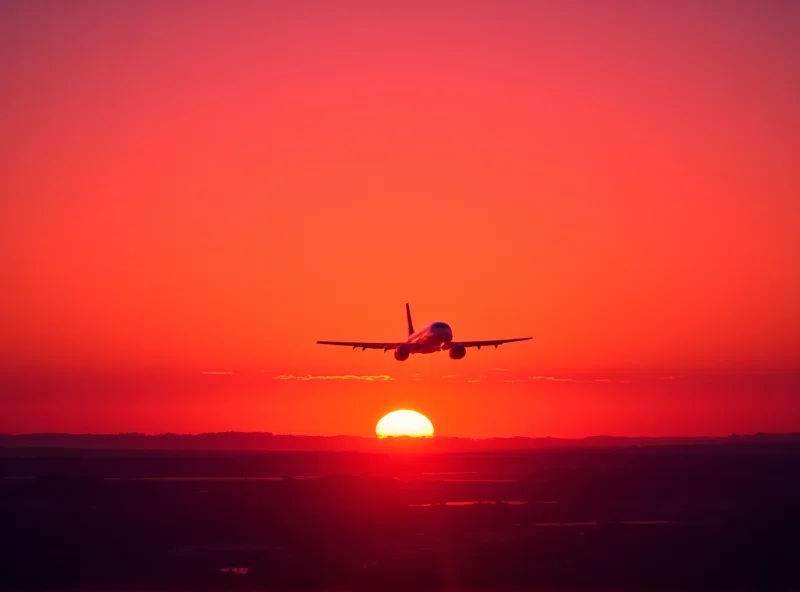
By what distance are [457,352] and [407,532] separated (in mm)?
47667

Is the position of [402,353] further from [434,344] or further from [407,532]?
[407,532]

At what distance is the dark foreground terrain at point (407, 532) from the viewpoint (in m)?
58.4

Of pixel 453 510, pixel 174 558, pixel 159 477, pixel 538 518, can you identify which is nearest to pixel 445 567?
pixel 174 558

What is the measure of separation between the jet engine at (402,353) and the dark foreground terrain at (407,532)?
50.0ft

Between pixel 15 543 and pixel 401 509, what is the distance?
34.7 m

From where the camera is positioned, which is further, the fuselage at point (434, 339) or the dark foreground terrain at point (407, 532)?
the fuselage at point (434, 339)

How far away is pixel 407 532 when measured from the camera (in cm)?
7688

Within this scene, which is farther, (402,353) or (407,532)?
(402,353)

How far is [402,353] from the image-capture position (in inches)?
4902

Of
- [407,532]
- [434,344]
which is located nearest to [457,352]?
[434,344]

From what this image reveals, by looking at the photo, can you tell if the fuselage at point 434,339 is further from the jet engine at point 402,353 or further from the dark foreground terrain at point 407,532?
the dark foreground terrain at point 407,532

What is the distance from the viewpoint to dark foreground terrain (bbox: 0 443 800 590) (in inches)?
2301

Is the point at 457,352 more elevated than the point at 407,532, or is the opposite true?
the point at 457,352

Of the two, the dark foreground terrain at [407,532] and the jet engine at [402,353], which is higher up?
the jet engine at [402,353]
